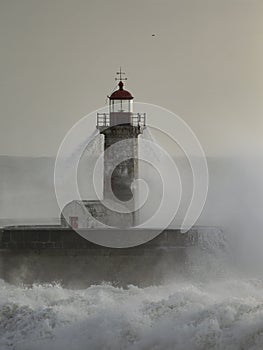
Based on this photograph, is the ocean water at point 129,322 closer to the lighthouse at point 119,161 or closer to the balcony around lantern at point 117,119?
the lighthouse at point 119,161

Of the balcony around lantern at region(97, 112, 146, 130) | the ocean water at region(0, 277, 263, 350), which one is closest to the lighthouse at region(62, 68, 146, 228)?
the balcony around lantern at region(97, 112, 146, 130)

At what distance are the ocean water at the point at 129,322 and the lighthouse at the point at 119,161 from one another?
186 inches

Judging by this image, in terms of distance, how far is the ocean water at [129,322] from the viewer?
1082 cm

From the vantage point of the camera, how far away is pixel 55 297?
1473 centimetres

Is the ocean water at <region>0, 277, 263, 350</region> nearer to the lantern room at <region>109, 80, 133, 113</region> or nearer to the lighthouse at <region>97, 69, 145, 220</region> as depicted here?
the lighthouse at <region>97, 69, 145, 220</region>

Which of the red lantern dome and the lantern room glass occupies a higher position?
the red lantern dome

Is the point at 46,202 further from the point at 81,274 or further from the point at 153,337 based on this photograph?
the point at 153,337

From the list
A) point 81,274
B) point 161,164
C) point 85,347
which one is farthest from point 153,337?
point 161,164

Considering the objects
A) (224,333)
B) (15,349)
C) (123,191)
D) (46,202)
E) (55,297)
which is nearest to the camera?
(224,333)

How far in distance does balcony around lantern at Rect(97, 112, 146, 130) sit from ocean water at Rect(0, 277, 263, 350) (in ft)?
20.0

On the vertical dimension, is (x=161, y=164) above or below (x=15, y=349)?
above

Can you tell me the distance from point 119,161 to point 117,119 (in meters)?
0.95

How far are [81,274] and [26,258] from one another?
102 centimetres

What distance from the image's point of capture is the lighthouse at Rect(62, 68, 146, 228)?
63.6 feet
